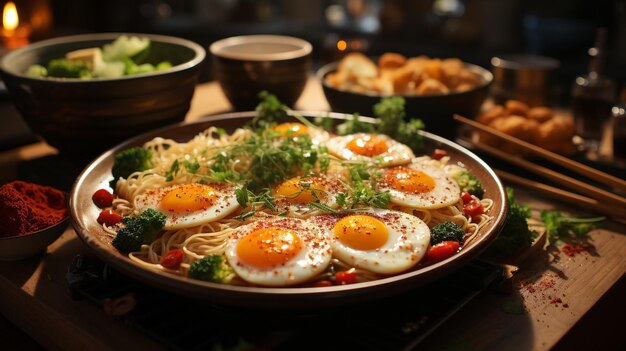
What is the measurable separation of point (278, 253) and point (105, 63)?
237cm

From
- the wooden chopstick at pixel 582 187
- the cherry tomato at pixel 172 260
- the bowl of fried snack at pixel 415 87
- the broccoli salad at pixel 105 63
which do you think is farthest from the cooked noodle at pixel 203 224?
the bowl of fried snack at pixel 415 87

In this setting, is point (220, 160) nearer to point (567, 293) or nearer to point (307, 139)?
point (307, 139)

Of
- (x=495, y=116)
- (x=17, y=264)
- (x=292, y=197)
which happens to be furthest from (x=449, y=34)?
(x=17, y=264)

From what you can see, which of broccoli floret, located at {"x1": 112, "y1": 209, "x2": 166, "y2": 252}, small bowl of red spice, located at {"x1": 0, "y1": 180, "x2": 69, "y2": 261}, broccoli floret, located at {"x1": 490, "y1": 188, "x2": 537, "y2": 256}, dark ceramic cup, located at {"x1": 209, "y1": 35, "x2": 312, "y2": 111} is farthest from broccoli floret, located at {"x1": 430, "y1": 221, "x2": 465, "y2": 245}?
dark ceramic cup, located at {"x1": 209, "y1": 35, "x2": 312, "y2": 111}

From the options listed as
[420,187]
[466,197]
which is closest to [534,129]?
[466,197]

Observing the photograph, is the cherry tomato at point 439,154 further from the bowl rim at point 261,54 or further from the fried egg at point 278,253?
the bowl rim at point 261,54

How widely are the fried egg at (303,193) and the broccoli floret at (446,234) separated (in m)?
0.50

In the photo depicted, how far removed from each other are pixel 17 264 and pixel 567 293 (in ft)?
8.08

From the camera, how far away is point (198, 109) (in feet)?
15.7

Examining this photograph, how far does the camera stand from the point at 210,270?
2010 millimetres

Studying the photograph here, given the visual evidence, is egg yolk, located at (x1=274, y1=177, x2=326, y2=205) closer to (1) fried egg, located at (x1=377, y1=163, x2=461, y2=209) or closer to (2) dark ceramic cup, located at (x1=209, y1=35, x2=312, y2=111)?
(1) fried egg, located at (x1=377, y1=163, x2=461, y2=209)

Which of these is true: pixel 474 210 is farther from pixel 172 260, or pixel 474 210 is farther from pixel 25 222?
pixel 25 222

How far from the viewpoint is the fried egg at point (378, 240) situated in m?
2.16

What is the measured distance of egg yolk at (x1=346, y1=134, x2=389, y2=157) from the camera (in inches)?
122
